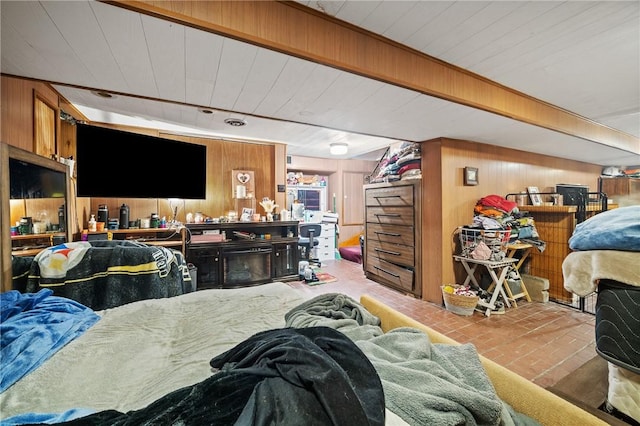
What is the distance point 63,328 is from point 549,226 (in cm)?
479

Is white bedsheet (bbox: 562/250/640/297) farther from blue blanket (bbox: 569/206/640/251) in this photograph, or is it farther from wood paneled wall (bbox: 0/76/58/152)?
wood paneled wall (bbox: 0/76/58/152)

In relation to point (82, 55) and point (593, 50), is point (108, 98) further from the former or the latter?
point (593, 50)

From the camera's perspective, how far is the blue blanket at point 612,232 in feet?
3.27

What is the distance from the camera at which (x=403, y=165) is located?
3582mm

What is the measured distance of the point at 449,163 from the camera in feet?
10.3

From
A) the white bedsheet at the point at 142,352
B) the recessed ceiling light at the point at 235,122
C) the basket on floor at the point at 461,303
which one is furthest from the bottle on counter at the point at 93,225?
the basket on floor at the point at 461,303

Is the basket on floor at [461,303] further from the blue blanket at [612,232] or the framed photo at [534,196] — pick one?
the framed photo at [534,196]

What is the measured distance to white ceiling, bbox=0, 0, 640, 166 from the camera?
1.24 m

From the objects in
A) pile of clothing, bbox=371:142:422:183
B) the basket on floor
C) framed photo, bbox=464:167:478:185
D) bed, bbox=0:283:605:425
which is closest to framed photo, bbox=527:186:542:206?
framed photo, bbox=464:167:478:185

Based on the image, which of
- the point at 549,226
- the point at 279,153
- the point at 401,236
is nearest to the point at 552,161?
the point at 549,226

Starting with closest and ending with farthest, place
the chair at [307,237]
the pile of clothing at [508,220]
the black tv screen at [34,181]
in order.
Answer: the black tv screen at [34,181]
the pile of clothing at [508,220]
the chair at [307,237]

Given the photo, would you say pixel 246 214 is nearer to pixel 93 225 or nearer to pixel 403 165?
pixel 93 225

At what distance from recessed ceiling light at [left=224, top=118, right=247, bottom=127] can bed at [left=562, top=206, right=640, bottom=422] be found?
335 cm

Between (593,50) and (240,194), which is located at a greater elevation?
(593,50)
